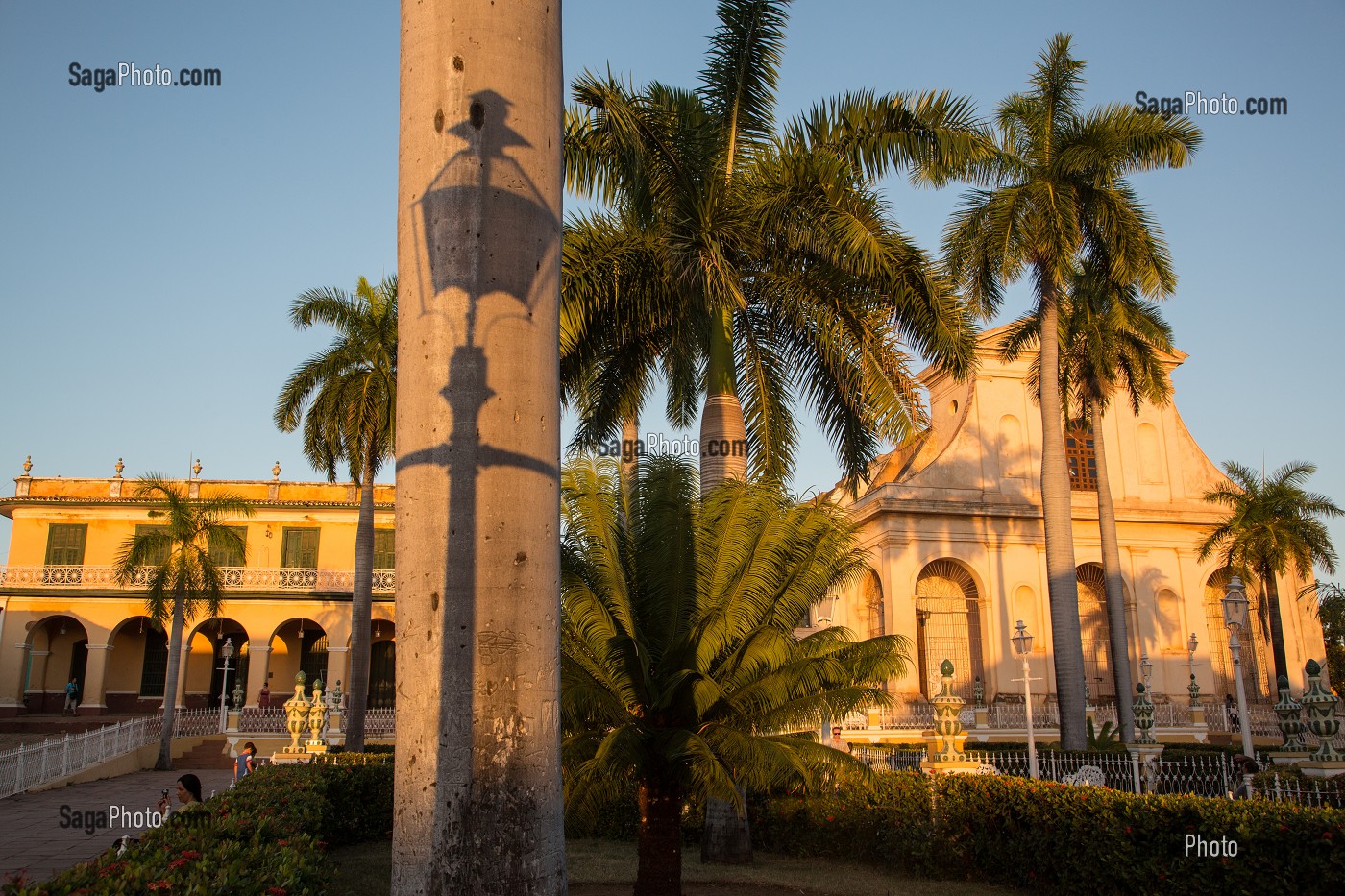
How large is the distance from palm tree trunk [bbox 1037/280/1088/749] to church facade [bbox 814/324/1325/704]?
10.2 m

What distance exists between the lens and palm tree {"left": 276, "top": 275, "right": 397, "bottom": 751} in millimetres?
23375

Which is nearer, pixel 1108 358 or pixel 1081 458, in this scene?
pixel 1108 358

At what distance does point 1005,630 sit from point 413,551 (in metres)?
30.4

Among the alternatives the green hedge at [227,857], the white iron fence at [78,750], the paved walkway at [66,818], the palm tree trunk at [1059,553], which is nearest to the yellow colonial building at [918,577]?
the white iron fence at [78,750]

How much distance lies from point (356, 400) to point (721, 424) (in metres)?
12.9

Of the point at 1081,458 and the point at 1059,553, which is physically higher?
the point at 1081,458

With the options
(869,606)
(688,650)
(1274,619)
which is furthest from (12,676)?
(1274,619)

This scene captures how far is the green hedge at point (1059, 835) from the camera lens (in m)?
7.52

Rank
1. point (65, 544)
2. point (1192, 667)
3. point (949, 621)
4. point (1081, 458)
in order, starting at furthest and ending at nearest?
1. point (65, 544)
2. point (1081, 458)
3. point (949, 621)
4. point (1192, 667)

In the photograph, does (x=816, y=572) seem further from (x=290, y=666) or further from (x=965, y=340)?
(x=290, y=666)

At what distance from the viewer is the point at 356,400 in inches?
925

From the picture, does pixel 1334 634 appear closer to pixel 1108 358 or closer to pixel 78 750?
pixel 1108 358

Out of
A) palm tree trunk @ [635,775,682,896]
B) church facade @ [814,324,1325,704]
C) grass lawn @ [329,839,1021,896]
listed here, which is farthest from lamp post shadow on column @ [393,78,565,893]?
church facade @ [814,324,1325,704]

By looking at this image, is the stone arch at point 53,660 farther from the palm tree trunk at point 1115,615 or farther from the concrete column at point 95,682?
the palm tree trunk at point 1115,615
